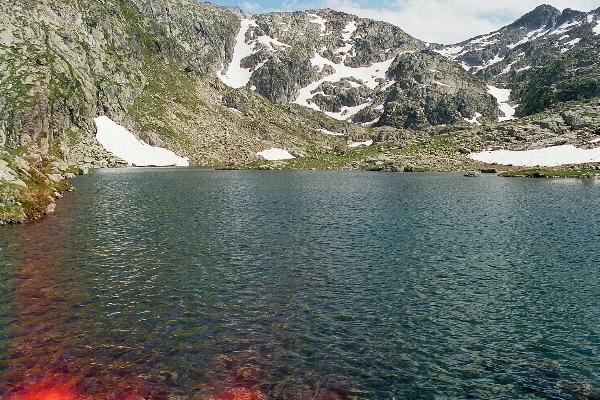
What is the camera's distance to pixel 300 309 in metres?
29.0

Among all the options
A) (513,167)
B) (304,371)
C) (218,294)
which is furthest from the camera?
(513,167)

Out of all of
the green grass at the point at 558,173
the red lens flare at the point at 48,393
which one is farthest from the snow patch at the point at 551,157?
the red lens flare at the point at 48,393

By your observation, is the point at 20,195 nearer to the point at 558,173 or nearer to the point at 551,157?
the point at 558,173

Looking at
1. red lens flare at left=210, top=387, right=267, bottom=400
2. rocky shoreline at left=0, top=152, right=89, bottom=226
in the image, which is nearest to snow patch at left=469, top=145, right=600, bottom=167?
rocky shoreline at left=0, top=152, right=89, bottom=226

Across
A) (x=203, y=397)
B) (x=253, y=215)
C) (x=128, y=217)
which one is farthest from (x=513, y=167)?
(x=203, y=397)

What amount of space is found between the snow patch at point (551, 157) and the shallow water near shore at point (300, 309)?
463ft

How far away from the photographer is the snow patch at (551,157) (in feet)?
586

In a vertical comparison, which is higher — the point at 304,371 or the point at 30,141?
the point at 30,141

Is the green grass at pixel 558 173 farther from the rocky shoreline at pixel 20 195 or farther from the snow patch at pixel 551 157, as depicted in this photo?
the rocky shoreline at pixel 20 195

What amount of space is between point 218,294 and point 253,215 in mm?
35390

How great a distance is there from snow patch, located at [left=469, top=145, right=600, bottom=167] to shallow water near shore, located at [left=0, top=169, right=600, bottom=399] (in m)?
141

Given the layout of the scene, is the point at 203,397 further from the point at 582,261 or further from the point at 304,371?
the point at 582,261

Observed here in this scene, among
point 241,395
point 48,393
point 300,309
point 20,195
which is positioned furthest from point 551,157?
point 48,393

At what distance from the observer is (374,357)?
22.7m
